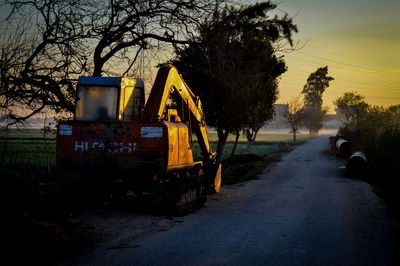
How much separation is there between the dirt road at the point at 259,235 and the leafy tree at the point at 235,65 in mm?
4143

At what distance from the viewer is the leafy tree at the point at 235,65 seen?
42.0ft

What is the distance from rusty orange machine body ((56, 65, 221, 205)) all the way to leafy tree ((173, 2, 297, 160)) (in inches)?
97.3

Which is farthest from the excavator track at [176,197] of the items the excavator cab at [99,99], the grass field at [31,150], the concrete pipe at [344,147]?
the concrete pipe at [344,147]

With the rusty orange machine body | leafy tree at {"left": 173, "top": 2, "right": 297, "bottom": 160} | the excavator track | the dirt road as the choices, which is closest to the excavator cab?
the rusty orange machine body

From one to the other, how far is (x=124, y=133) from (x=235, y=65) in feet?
18.5

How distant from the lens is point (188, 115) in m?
12.4

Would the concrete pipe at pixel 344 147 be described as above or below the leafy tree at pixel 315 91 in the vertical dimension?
below

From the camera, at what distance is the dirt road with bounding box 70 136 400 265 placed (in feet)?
21.2

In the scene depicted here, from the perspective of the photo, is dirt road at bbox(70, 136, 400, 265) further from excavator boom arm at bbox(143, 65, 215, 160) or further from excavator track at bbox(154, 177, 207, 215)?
excavator boom arm at bbox(143, 65, 215, 160)

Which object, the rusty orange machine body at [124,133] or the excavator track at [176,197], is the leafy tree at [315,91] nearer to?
the excavator track at [176,197]

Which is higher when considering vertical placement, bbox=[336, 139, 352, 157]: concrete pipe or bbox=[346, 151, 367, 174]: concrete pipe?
bbox=[336, 139, 352, 157]: concrete pipe

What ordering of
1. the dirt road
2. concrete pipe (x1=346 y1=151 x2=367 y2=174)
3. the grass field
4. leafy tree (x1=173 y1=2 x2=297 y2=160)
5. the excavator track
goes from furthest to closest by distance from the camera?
concrete pipe (x1=346 y1=151 x2=367 y2=174), leafy tree (x1=173 y1=2 x2=297 y2=160), the excavator track, the grass field, the dirt road

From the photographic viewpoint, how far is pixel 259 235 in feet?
27.1

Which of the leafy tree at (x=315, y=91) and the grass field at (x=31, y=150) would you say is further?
the leafy tree at (x=315, y=91)
